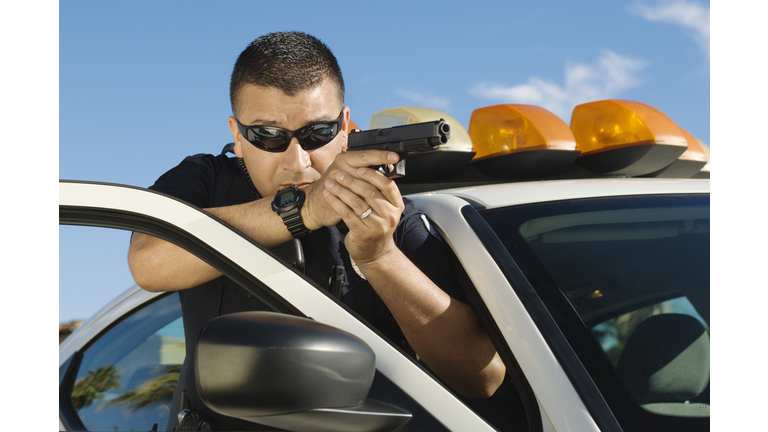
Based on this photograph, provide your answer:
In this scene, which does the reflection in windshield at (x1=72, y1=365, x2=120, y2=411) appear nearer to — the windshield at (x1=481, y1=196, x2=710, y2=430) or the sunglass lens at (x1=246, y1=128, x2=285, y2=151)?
the sunglass lens at (x1=246, y1=128, x2=285, y2=151)

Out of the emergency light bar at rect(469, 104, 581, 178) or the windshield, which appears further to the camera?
the emergency light bar at rect(469, 104, 581, 178)

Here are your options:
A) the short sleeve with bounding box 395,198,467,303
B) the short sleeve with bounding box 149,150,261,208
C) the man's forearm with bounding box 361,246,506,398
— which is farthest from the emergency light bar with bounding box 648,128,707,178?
the short sleeve with bounding box 149,150,261,208

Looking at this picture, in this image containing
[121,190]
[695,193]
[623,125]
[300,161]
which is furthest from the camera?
[623,125]

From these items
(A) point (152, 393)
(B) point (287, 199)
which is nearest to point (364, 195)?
(B) point (287, 199)

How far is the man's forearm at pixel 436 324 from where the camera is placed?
146 centimetres

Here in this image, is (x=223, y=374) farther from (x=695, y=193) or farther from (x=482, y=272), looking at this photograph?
(x=695, y=193)

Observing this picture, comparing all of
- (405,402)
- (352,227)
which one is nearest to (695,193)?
(352,227)

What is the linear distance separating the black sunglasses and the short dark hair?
0.49 ft

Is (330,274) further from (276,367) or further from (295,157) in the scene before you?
(276,367)

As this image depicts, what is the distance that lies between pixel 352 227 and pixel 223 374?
637 millimetres

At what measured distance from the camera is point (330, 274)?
1.62 m

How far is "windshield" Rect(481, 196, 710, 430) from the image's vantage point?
1134 mm

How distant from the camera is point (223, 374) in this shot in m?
0.83

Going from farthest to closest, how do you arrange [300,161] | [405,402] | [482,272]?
[300,161] < [482,272] < [405,402]
